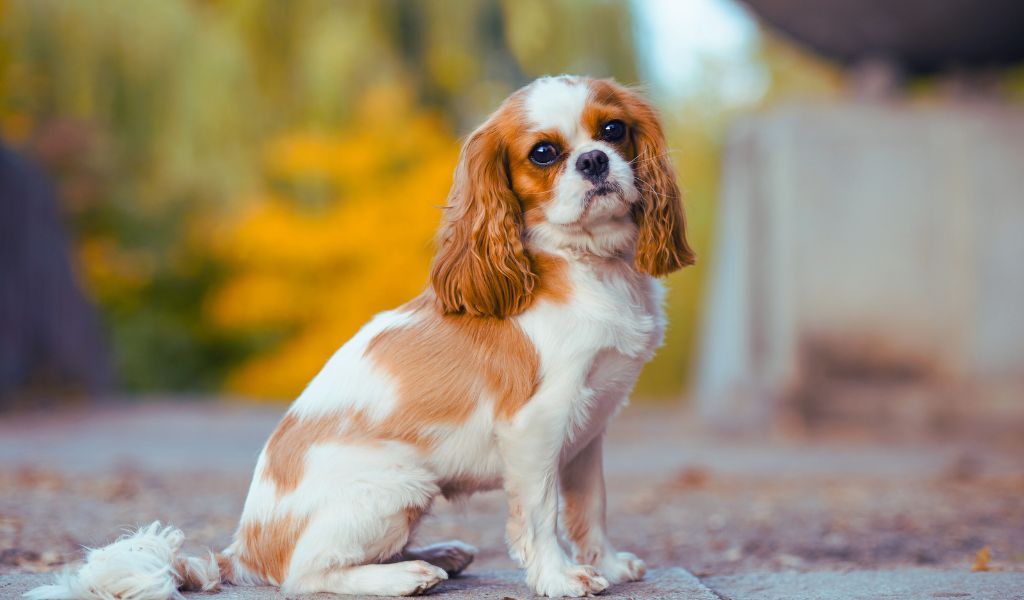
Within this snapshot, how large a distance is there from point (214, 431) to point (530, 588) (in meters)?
6.38

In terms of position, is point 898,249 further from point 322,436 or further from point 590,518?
point 322,436

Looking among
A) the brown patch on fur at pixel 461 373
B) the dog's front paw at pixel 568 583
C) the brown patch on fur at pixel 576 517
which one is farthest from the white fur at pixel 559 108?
the dog's front paw at pixel 568 583

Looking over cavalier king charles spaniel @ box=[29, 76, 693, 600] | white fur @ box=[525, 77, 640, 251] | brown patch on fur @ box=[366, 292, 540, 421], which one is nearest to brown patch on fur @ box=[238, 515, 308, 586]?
cavalier king charles spaniel @ box=[29, 76, 693, 600]

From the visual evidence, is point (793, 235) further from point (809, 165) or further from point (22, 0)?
point (22, 0)

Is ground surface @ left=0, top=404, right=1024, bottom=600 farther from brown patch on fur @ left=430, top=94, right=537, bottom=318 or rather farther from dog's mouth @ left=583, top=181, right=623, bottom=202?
dog's mouth @ left=583, top=181, right=623, bottom=202

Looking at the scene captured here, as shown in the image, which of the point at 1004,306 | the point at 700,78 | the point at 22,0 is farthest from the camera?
the point at 700,78

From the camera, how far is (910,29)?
791 cm

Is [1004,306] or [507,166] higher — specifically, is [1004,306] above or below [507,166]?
below

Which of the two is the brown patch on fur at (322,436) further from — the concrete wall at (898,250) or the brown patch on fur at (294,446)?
the concrete wall at (898,250)

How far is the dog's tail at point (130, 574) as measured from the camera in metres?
2.74

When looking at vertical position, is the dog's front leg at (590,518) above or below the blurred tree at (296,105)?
below

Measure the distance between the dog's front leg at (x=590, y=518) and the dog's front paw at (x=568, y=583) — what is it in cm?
28

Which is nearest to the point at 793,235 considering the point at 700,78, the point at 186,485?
the point at 186,485

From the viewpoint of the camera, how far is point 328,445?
2992 millimetres
